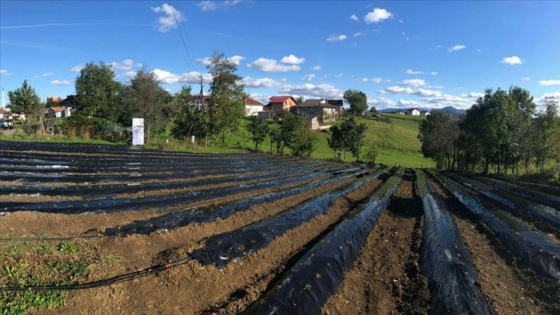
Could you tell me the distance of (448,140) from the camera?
40.0 metres

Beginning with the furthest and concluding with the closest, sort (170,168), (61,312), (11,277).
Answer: (170,168) → (11,277) → (61,312)

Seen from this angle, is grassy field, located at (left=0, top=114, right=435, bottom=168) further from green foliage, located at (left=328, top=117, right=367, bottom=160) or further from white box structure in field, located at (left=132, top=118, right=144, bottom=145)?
green foliage, located at (left=328, top=117, right=367, bottom=160)

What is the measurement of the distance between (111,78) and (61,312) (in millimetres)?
75719

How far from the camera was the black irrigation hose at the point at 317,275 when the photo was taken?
4.28 m

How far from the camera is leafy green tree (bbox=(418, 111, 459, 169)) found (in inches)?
1559

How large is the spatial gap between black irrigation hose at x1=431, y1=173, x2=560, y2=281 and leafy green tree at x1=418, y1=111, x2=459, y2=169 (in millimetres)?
30631

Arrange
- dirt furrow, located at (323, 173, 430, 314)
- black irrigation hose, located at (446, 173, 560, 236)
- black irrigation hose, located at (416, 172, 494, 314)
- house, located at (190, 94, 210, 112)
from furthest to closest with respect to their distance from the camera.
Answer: house, located at (190, 94, 210, 112), black irrigation hose, located at (446, 173, 560, 236), dirt furrow, located at (323, 173, 430, 314), black irrigation hose, located at (416, 172, 494, 314)

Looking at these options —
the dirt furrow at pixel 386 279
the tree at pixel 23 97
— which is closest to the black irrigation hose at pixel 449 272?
the dirt furrow at pixel 386 279

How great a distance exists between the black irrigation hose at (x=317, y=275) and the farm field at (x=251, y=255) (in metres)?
0.02

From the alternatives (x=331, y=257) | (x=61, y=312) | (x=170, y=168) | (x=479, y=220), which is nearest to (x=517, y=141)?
(x=479, y=220)

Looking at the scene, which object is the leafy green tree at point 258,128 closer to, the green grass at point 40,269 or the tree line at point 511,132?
the tree line at point 511,132

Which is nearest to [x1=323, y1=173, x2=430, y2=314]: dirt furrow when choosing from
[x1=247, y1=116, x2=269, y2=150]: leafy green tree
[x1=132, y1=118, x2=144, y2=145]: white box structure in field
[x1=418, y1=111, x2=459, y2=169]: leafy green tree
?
[x1=132, y1=118, x2=144, y2=145]: white box structure in field

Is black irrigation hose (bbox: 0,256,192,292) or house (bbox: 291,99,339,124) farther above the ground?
house (bbox: 291,99,339,124)

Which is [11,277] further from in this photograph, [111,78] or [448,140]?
[111,78]
